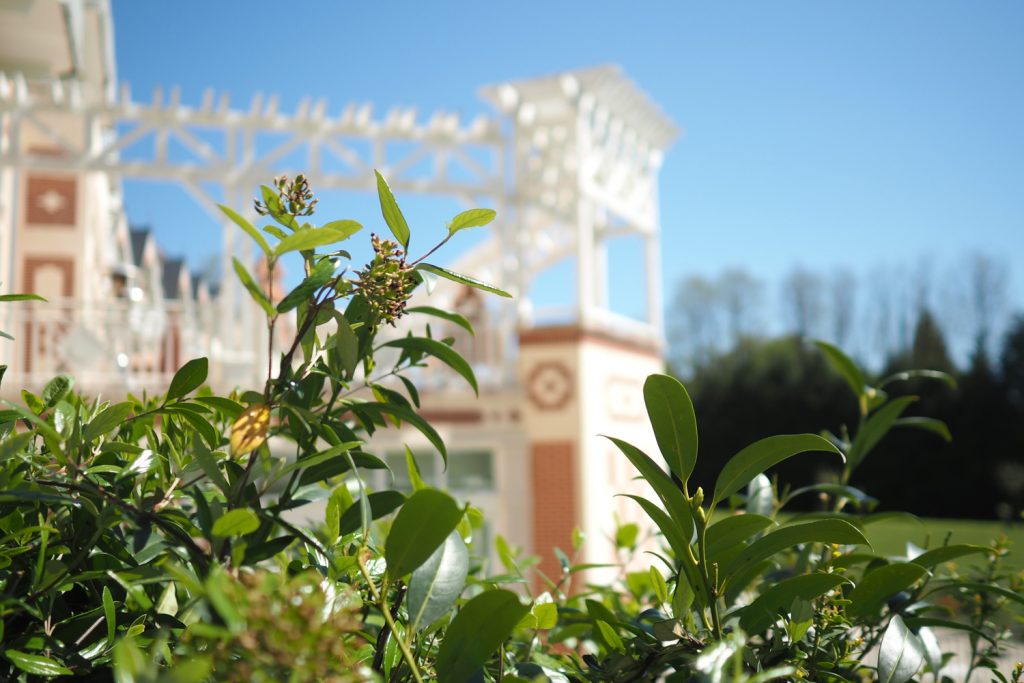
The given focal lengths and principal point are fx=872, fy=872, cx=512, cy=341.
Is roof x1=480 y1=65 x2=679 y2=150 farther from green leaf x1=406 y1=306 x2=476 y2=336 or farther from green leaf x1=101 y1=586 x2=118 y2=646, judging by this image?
green leaf x1=101 y1=586 x2=118 y2=646

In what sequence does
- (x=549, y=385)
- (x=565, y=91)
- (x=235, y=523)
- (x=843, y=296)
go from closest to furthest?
1. (x=235, y=523)
2. (x=549, y=385)
3. (x=565, y=91)
4. (x=843, y=296)

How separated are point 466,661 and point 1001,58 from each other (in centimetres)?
3687

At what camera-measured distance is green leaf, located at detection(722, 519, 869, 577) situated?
569 millimetres

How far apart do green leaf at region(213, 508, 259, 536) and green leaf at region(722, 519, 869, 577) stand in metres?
0.34

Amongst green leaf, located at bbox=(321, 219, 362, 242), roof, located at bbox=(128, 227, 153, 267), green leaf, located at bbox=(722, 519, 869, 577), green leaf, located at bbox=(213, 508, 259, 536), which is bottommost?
green leaf, located at bbox=(722, 519, 869, 577)

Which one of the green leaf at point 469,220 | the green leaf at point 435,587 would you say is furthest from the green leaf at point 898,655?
the green leaf at point 469,220

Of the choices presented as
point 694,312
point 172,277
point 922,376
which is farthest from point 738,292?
point 922,376

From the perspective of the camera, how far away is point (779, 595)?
0.62 m

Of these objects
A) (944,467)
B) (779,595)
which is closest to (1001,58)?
(944,467)

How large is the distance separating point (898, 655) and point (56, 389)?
2.22ft

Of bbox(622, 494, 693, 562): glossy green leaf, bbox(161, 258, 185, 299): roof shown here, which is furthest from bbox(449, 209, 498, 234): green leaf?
bbox(161, 258, 185, 299): roof

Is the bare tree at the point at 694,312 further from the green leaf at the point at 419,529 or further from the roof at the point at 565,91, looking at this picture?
the green leaf at the point at 419,529

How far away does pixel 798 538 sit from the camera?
1.94 ft

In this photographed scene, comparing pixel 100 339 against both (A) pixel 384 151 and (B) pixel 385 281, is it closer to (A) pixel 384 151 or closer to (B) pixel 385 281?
(A) pixel 384 151
